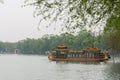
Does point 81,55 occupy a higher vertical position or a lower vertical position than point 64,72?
higher

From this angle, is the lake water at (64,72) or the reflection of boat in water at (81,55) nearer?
the lake water at (64,72)

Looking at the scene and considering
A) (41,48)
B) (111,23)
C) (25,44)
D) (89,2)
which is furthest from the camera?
(25,44)

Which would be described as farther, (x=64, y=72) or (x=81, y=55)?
(x=81, y=55)

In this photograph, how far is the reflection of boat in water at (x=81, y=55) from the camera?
67312mm

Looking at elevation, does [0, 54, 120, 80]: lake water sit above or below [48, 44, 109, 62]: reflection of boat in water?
below

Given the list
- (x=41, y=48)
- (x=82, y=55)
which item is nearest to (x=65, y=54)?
(x=82, y=55)

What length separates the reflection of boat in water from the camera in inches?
2650

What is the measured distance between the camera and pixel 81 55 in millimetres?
69875

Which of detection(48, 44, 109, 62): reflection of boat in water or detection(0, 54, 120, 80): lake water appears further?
detection(48, 44, 109, 62): reflection of boat in water

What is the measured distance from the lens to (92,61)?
67.0 metres

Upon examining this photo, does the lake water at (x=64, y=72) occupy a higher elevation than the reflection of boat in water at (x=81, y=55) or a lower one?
lower

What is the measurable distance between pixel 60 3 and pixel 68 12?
0.28m

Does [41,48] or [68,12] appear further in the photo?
[41,48]

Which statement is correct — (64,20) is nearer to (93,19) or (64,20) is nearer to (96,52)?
(93,19)
